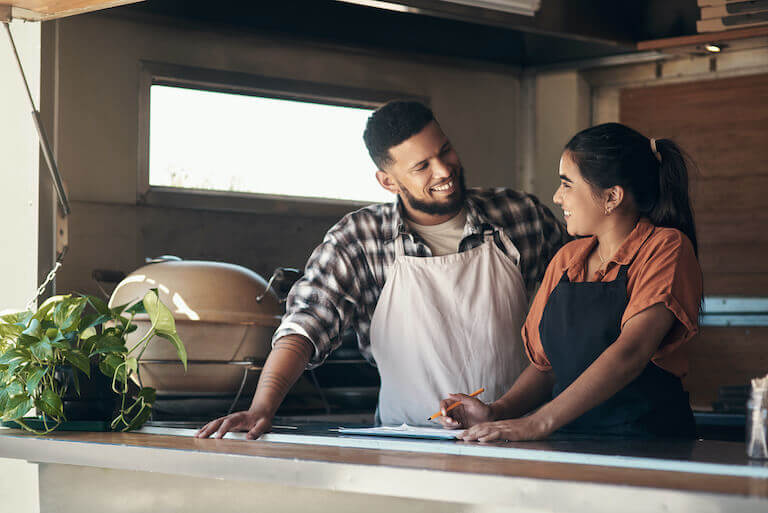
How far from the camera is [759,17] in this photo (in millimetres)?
3133

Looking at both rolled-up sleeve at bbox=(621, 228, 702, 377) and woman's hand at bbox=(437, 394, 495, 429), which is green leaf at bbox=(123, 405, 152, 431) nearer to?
woman's hand at bbox=(437, 394, 495, 429)

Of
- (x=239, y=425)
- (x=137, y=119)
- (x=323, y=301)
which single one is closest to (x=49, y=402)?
(x=239, y=425)

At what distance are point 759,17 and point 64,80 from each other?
6.53 ft

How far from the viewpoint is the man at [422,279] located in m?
2.42

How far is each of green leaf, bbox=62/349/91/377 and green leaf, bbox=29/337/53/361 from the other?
→ 0.11ft

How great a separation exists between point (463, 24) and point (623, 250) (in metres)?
1.44

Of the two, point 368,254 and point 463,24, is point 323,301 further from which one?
point 463,24

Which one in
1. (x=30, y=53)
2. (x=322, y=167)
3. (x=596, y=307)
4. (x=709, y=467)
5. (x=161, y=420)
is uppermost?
(x=30, y=53)

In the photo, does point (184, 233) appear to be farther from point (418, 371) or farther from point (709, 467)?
point (709, 467)

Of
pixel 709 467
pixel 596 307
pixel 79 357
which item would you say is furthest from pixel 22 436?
pixel 709 467

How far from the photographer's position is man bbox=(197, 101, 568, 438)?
2.42 meters

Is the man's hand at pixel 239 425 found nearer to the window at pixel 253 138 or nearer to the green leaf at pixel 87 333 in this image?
the green leaf at pixel 87 333

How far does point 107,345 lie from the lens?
210cm

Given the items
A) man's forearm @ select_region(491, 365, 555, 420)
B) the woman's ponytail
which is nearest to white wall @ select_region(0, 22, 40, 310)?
man's forearm @ select_region(491, 365, 555, 420)
